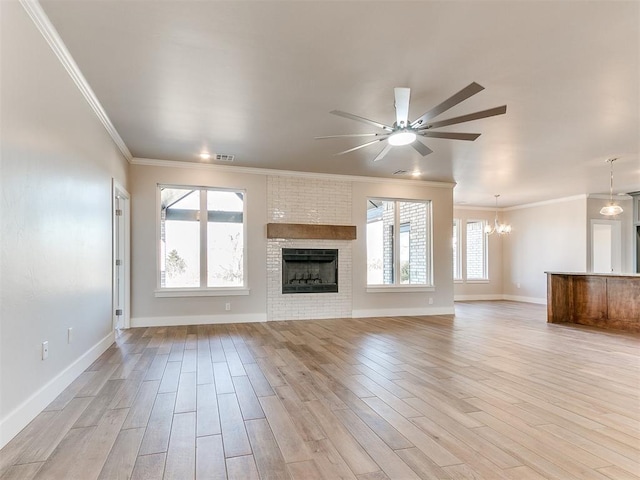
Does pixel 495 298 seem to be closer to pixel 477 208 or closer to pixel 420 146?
pixel 477 208

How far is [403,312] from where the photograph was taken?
723 centimetres

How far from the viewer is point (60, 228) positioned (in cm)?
291

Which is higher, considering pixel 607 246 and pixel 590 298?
pixel 607 246

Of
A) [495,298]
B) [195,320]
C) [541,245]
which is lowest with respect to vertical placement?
[495,298]

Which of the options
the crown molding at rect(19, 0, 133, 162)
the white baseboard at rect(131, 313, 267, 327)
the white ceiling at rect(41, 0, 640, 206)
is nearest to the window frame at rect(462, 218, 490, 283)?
the white ceiling at rect(41, 0, 640, 206)

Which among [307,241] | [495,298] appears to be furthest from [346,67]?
[495,298]

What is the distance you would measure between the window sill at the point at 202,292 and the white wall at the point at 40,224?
204cm

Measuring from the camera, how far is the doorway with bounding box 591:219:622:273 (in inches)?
340

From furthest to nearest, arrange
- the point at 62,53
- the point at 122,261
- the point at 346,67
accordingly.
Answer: the point at 122,261 < the point at 346,67 < the point at 62,53

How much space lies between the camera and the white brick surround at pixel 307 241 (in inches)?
255

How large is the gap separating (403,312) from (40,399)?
232 inches

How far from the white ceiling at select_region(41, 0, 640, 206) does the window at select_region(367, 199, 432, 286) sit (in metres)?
2.35

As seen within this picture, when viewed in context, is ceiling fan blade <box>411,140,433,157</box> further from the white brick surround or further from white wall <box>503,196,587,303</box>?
white wall <box>503,196,587,303</box>

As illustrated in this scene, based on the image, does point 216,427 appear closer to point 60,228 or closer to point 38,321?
point 38,321
